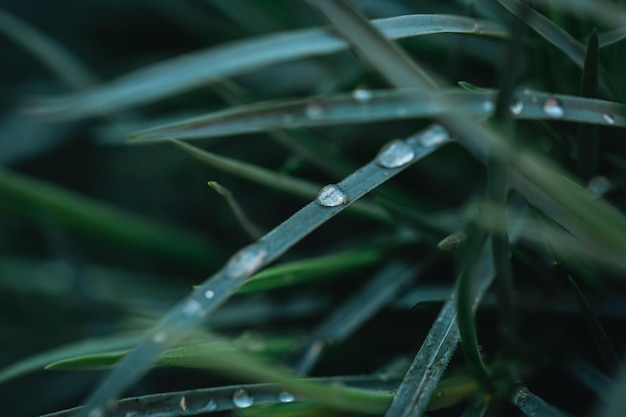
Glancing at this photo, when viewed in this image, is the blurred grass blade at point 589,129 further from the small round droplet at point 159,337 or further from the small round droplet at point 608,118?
the small round droplet at point 159,337

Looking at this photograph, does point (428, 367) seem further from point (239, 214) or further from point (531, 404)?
point (239, 214)

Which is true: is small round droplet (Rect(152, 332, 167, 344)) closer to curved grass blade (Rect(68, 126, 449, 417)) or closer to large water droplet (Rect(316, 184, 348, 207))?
curved grass blade (Rect(68, 126, 449, 417))

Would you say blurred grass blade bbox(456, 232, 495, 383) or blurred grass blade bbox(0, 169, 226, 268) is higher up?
blurred grass blade bbox(0, 169, 226, 268)

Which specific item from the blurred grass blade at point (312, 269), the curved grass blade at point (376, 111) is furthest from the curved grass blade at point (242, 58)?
the blurred grass blade at point (312, 269)

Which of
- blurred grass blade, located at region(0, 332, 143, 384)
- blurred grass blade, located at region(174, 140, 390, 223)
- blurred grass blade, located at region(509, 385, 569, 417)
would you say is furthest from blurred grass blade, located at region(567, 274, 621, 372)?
blurred grass blade, located at region(0, 332, 143, 384)

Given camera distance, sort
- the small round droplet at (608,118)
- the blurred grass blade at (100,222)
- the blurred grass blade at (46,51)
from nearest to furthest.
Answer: the small round droplet at (608,118), the blurred grass blade at (100,222), the blurred grass blade at (46,51)

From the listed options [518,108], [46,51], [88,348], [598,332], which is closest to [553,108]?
[518,108]
